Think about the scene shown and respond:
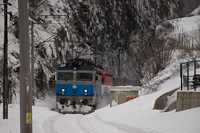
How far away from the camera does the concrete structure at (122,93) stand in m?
23.0

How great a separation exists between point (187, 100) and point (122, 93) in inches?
426

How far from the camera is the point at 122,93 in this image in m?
23.4

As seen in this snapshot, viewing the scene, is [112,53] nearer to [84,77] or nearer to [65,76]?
[84,77]

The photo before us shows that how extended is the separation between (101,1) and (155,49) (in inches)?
1220

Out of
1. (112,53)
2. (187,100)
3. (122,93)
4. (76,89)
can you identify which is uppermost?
(112,53)

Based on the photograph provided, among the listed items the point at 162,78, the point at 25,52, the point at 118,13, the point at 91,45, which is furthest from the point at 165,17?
the point at 25,52

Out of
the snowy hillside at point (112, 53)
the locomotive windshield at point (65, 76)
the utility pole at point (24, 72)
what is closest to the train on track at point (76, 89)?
the locomotive windshield at point (65, 76)

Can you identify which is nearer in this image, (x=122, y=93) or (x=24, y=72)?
(x=24, y=72)

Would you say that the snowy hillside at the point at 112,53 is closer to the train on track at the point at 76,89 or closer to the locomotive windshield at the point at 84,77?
the train on track at the point at 76,89

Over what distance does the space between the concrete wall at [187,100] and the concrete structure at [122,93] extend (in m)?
9.89

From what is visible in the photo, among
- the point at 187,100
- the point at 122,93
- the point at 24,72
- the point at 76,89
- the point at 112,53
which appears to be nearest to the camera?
the point at 24,72

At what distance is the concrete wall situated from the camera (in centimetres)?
1231

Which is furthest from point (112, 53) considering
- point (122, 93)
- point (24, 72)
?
point (24, 72)

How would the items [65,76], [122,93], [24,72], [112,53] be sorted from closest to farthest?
[24,72]
[122,93]
[65,76]
[112,53]
